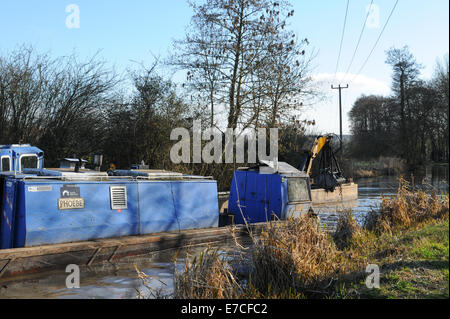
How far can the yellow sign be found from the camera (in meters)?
8.25

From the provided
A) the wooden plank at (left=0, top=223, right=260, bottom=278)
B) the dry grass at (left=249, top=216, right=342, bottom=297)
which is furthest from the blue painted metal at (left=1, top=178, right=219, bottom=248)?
the dry grass at (left=249, top=216, right=342, bottom=297)

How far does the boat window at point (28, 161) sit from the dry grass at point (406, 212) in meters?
8.50

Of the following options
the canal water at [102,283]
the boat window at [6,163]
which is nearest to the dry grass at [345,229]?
the canal water at [102,283]

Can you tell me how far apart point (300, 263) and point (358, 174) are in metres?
39.9

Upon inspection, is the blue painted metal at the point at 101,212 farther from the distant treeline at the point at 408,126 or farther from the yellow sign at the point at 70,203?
the distant treeline at the point at 408,126

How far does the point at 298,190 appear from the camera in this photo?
39.6 ft

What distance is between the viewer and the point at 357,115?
67.6 m

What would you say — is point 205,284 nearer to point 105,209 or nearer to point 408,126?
point 105,209

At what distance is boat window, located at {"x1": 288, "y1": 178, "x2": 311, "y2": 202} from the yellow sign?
5742 mm

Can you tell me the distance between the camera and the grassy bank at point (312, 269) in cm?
498

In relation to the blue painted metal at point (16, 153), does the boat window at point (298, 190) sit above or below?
below

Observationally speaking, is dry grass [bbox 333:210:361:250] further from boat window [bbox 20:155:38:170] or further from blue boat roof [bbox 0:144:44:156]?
blue boat roof [bbox 0:144:44:156]

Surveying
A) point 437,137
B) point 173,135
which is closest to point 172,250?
point 173,135

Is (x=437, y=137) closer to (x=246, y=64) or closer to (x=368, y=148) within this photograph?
(x=368, y=148)
